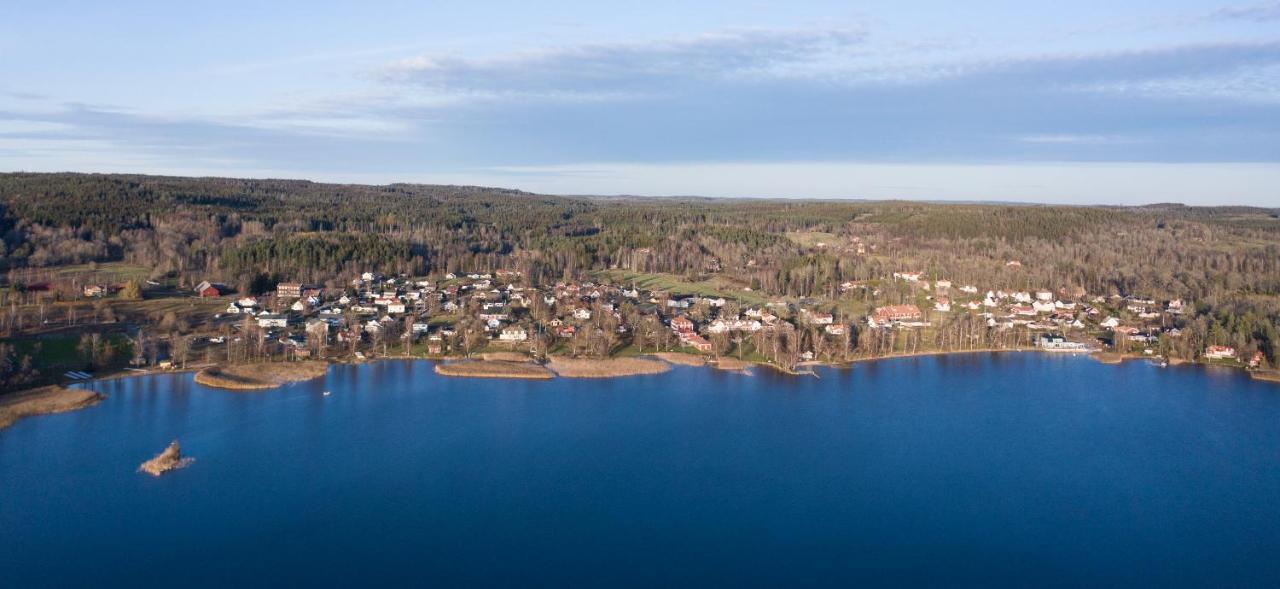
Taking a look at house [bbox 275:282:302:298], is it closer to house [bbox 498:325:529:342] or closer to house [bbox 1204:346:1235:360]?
house [bbox 498:325:529:342]

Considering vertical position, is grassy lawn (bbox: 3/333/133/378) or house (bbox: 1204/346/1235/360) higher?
house (bbox: 1204/346/1235/360)

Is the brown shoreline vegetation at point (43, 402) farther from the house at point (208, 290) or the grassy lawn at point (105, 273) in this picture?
the grassy lawn at point (105, 273)

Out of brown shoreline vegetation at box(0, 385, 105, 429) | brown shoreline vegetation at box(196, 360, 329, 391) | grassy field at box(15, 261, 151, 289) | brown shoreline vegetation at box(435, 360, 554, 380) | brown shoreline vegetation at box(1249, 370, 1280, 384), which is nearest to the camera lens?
brown shoreline vegetation at box(0, 385, 105, 429)

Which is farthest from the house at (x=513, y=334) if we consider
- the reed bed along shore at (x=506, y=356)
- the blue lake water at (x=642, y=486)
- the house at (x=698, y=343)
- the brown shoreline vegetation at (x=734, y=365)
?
the brown shoreline vegetation at (x=734, y=365)

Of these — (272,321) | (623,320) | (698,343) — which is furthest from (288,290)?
(698,343)

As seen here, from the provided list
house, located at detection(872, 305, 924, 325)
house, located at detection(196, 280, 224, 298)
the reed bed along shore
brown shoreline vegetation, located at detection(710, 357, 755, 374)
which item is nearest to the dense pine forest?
house, located at detection(196, 280, 224, 298)

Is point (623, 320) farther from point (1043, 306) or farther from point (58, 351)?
point (1043, 306)
